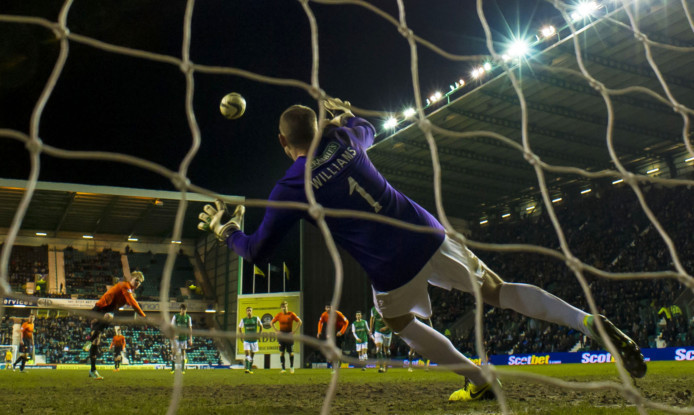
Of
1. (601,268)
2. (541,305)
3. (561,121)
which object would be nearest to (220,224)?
(541,305)

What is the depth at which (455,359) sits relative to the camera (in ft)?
11.4

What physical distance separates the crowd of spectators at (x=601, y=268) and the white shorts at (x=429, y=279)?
51.7 feet

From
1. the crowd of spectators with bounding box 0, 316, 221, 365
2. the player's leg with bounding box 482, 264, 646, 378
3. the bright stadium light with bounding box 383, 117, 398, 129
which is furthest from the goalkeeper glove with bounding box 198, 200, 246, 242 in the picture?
the crowd of spectators with bounding box 0, 316, 221, 365

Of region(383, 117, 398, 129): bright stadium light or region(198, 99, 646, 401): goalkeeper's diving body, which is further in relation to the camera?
region(383, 117, 398, 129): bright stadium light

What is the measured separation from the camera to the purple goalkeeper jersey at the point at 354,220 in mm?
3031

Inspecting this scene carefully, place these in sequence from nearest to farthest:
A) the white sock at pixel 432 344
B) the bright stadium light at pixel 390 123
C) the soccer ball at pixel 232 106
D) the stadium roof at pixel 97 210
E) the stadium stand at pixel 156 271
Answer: the white sock at pixel 432 344, the soccer ball at pixel 232 106, the bright stadium light at pixel 390 123, the stadium roof at pixel 97 210, the stadium stand at pixel 156 271

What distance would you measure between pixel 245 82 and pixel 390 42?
7762 millimetres

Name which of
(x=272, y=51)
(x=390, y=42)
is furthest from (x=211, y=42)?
(x=390, y=42)

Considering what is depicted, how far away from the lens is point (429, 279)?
A: 126 inches

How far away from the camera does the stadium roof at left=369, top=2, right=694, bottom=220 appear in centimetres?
1698

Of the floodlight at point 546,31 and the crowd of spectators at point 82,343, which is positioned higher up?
the floodlight at point 546,31

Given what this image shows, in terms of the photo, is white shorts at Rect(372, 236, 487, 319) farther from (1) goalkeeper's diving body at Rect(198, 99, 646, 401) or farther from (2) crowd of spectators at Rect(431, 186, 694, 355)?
(2) crowd of spectators at Rect(431, 186, 694, 355)

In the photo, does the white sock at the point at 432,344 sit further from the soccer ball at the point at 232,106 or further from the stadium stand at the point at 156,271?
the stadium stand at the point at 156,271

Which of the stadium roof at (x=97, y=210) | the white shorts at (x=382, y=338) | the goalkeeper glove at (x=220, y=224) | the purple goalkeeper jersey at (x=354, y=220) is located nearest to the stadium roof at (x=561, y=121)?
the white shorts at (x=382, y=338)
